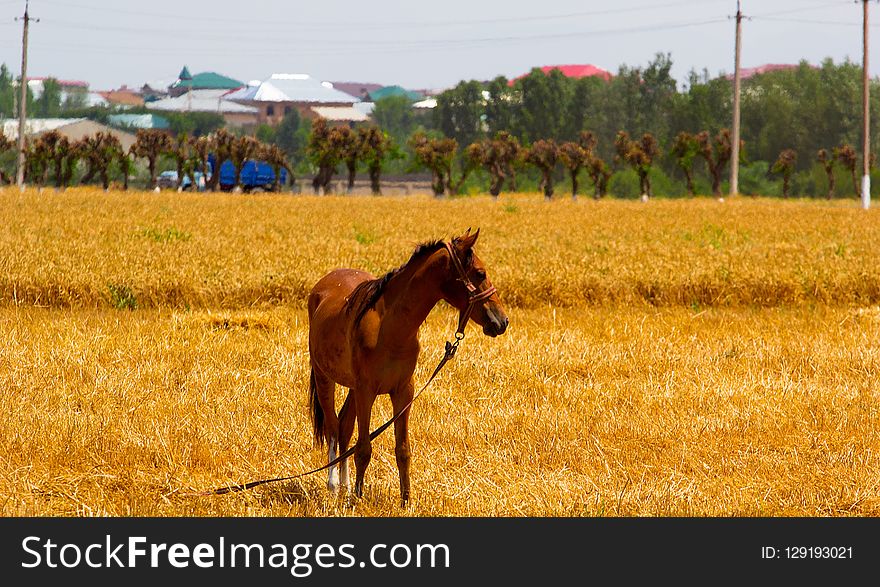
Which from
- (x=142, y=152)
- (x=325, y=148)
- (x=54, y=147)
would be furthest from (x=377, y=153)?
(x=54, y=147)

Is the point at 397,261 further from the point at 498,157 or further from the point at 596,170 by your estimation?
the point at 596,170

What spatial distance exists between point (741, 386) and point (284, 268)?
9.74m

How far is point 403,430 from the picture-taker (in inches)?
288

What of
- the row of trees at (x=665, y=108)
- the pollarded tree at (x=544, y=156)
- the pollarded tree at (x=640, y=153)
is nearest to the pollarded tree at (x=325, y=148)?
the pollarded tree at (x=544, y=156)

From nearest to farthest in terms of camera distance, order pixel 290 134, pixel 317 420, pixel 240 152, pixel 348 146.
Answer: pixel 317 420 < pixel 240 152 < pixel 348 146 < pixel 290 134

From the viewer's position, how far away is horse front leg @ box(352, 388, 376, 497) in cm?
720

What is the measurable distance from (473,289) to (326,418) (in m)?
1.85

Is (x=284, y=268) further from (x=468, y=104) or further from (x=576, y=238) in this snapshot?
(x=468, y=104)

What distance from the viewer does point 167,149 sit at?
3169 inches

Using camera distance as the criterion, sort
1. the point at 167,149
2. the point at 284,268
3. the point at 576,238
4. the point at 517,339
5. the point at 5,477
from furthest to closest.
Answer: the point at 167,149 < the point at 576,238 < the point at 284,268 < the point at 517,339 < the point at 5,477

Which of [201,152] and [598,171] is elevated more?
[201,152]

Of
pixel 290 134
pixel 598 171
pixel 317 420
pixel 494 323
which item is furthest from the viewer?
pixel 290 134

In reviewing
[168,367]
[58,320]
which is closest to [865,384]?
[168,367]

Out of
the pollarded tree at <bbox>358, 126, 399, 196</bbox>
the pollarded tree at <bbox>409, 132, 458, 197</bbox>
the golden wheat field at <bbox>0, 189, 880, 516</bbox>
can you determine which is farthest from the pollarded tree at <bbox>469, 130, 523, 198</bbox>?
the golden wheat field at <bbox>0, 189, 880, 516</bbox>
